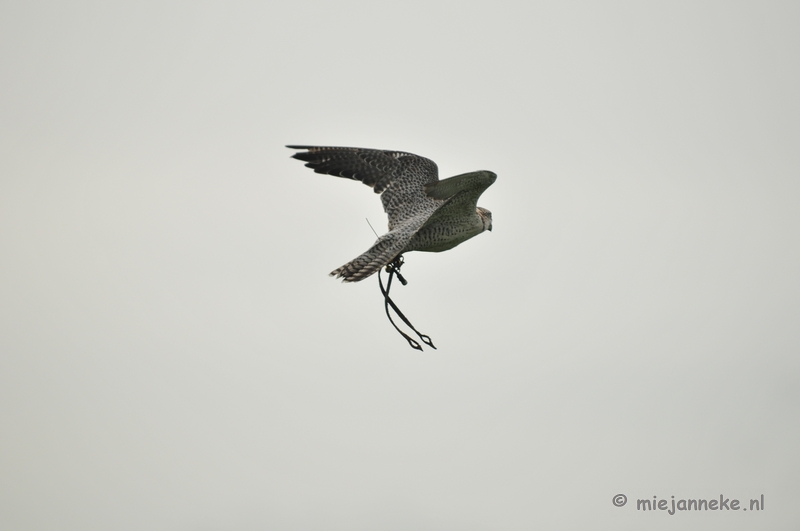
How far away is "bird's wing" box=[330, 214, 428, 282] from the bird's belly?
160mm

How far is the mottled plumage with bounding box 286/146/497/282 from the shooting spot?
1458cm

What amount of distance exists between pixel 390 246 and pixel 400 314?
4.03ft

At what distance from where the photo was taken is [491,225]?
16.5 meters

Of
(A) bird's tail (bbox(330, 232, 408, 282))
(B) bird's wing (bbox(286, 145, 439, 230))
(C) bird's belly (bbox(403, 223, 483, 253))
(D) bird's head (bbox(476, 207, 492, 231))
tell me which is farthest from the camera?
(B) bird's wing (bbox(286, 145, 439, 230))

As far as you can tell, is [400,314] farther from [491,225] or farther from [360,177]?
[360,177]

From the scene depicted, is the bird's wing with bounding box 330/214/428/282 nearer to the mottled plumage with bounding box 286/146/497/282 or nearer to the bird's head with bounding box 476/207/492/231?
the mottled plumage with bounding box 286/146/497/282

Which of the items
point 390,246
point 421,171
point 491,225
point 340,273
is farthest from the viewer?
point 421,171

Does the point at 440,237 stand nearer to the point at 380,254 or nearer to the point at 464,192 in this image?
the point at 464,192

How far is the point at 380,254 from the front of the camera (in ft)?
47.3

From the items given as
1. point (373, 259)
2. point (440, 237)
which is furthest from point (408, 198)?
point (373, 259)

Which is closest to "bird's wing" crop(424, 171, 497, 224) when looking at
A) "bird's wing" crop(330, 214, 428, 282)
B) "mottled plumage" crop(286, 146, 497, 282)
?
"mottled plumage" crop(286, 146, 497, 282)

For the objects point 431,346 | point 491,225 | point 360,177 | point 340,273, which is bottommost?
point 431,346

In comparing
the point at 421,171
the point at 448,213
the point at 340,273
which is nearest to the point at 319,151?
the point at 421,171

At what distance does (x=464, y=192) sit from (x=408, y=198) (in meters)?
2.34
